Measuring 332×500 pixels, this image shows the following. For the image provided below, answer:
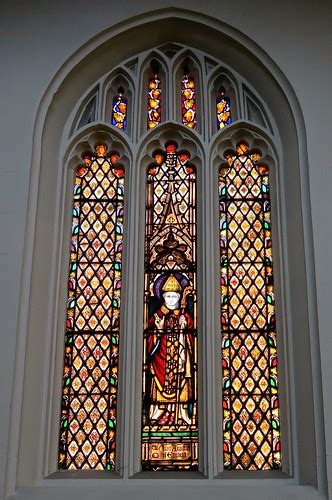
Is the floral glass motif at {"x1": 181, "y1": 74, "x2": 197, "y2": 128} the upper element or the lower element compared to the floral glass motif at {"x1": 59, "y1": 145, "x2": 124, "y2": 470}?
upper

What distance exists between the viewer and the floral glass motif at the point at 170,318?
202 inches

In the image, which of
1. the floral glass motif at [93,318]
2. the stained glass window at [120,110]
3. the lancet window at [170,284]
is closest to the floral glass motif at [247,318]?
the lancet window at [170,284]

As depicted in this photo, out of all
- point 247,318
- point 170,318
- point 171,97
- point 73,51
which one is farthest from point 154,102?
point 247,318

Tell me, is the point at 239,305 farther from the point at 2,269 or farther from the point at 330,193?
the point at 2,269

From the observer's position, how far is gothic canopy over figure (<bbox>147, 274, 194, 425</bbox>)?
5.20 m

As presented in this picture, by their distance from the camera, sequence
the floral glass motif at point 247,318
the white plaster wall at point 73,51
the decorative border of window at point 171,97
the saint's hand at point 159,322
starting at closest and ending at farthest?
the floral glass motif at point 247,318 → the white plaster wall at point 73,51 → the saint's hand at point 159,322 → the decorative border of window at point 171,97

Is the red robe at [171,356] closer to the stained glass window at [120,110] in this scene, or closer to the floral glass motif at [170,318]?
the floral glass motif at [170,318]

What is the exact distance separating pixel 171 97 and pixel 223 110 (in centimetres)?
42

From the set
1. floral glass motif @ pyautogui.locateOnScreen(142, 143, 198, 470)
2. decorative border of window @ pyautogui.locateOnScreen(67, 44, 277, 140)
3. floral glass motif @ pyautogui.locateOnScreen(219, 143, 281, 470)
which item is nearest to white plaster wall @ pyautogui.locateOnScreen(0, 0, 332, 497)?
decorative border of window @ pyautogui.locateOnScreen(67, 44, 277, 140)

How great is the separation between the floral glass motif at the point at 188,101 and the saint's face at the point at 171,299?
1377 millimetres

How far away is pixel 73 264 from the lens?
5656 millimetres

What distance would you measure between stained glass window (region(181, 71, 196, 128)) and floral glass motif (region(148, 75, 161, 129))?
19 centimetres

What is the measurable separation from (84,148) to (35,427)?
2.18 meters

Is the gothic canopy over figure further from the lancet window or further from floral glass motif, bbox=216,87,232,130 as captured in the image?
floral glass motif, bbox=216,87,232,130
